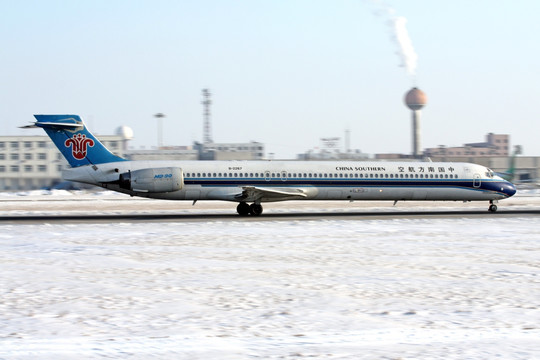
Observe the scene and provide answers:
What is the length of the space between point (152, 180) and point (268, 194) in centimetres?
526

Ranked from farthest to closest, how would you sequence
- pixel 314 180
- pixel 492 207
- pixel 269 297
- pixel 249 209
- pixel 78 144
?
pixel 492 207
pixel 314 180
pixel 249 209
pixel 78 144
pixel 269 297

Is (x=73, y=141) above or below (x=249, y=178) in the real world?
above

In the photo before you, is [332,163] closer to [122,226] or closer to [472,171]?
[472,171]

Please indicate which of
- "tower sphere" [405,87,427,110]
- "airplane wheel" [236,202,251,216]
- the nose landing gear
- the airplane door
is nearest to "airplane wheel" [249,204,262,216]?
A: "airplane wheel" [236,202,251,216]

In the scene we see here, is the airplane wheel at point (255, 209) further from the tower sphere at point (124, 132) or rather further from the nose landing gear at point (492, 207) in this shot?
the tower sphere at point (124, 132)

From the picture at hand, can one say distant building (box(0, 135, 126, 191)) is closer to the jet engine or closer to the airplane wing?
the jet engine

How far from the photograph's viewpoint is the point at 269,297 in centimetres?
995

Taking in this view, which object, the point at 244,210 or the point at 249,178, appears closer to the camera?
the point at 249,178

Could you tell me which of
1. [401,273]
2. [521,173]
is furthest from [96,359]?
[521,173]

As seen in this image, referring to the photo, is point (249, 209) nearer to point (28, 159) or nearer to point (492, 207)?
point (492, 207)

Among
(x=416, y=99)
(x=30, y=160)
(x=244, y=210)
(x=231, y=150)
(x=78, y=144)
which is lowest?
(x=244, y=210)

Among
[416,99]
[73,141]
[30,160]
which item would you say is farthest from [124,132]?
[73,141]

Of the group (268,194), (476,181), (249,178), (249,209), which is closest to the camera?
(268,194)

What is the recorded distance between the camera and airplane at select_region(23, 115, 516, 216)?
2652cm
